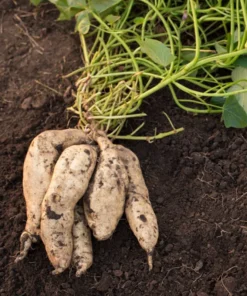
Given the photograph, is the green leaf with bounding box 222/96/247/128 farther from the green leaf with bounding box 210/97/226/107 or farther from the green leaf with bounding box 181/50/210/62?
the green leaf with bounding box 181/50/210/62

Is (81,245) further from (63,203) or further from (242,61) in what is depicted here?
(242,61)

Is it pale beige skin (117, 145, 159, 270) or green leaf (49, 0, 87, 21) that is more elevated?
green leaf (49, 0, 87, 21)

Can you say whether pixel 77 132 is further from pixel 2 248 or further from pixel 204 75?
pixel 204 75

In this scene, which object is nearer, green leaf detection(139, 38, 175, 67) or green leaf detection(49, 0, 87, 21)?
green leaf detection(139, 38, 175, 67)

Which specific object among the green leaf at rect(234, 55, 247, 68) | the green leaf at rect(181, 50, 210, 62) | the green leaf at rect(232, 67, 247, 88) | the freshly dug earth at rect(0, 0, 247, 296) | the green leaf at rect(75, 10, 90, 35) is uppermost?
the green leaf at rect(75, 10, 90, 35)

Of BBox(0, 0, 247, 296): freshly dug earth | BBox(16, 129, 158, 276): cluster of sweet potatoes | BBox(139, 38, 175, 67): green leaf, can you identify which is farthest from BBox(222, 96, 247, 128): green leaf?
BBox(16, 129, 158, 276): cluster of sweet potatoes

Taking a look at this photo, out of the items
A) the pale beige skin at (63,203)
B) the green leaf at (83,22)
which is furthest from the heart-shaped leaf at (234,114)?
the green leaf at (83,22)

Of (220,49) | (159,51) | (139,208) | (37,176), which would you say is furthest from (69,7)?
(139,208)
